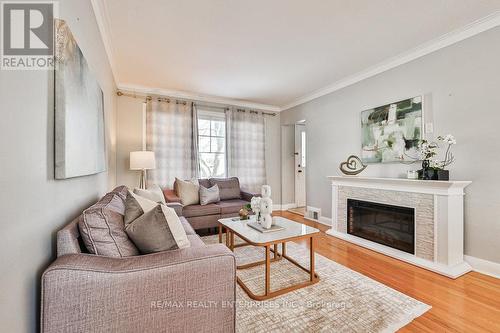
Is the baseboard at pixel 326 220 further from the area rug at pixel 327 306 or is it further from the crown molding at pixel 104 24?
the crown molding at pixel 104 24

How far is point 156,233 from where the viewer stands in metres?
1.22

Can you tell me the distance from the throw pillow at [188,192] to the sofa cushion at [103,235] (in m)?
2.27

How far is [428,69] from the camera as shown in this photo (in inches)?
105

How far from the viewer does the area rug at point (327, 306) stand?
1.50 meters

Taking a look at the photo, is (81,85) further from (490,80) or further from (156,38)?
(490,80)

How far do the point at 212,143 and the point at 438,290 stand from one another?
4.01 meters

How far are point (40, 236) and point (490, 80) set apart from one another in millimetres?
3761

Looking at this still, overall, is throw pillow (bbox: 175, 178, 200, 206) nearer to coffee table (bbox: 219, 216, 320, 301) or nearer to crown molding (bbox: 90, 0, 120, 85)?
coffee table (bbox: 219, 216, 320, 301)

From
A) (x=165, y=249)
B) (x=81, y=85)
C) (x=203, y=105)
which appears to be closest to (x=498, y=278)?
(x=165, y=249)

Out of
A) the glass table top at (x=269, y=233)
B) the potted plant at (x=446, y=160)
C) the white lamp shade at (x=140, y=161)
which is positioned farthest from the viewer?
the white lamp shade at (x=140, y=161)

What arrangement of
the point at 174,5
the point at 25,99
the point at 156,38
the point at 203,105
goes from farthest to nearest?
the point at 203,105 → the point at 156,38 → the point at 174,5 → the point at 25,99

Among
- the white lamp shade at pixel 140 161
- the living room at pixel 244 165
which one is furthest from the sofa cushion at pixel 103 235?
the white lamp shade at pixel 140 161

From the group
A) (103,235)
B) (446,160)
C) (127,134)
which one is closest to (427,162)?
(446,160)

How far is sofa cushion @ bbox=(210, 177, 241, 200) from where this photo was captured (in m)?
4.05
